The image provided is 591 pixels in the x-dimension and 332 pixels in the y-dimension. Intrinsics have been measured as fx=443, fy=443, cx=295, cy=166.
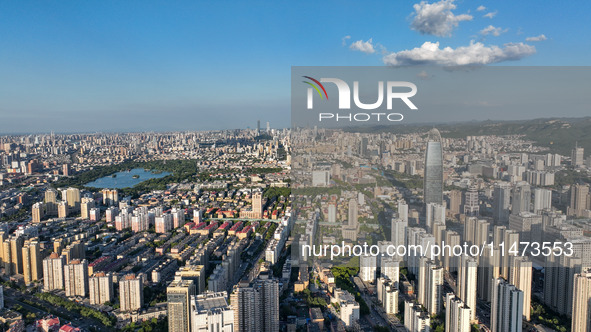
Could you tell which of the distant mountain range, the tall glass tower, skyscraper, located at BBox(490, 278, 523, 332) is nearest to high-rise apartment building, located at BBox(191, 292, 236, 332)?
the distant mountain range

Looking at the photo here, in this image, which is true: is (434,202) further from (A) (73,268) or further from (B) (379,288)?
(A) (73,268)

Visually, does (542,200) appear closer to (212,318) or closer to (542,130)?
(542,130)

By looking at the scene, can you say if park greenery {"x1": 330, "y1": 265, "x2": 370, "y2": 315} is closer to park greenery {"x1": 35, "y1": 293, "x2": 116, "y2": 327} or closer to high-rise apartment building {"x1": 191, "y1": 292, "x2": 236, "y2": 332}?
high-rise apartment building {"x1": 191, "y1": 292, "x2": 236, "y2": 332}

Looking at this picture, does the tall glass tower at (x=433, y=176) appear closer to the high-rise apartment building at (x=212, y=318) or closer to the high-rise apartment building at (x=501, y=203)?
the high-rise apartment building at (x=501, y=203)

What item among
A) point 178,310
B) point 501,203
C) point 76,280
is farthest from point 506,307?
point 76,280

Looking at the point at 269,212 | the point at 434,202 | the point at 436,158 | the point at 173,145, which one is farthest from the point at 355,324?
the point at 173,145

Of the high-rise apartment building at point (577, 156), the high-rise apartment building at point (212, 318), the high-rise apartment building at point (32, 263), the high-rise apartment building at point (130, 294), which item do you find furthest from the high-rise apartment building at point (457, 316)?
the high-rise apartment building at point (32, 263)
